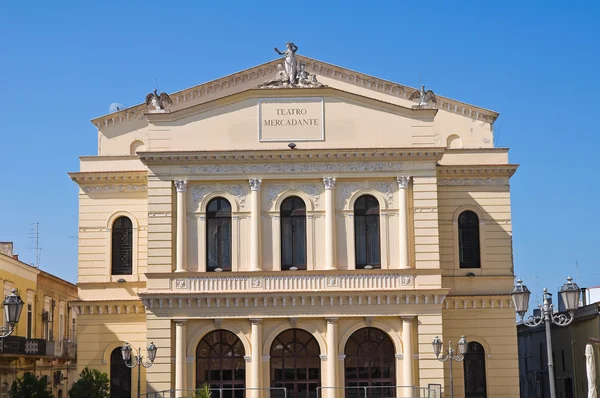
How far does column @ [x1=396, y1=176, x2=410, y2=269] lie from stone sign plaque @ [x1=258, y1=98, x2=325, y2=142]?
3498 millimetres

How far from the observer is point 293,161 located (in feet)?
121

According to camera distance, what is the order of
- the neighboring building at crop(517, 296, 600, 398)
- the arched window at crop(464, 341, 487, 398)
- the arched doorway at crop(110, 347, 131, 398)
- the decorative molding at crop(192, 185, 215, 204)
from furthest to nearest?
1. the neighboring building at crop(517, 296, 600, 398)
2. the arched window at crop(464, 341, 487, 398)
3. the arched doorway at crop(110, 347, 131, 398)
4. the decorative molding at crop(192, 185, 215, 204)

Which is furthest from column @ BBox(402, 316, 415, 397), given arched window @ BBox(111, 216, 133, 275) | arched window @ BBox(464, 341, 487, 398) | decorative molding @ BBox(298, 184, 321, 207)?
arched window @ BBox(111, 216, 133, 275)

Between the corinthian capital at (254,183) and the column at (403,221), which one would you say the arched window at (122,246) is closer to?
the corinthian capital at (254,183)

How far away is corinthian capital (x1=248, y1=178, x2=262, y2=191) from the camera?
36.8 m

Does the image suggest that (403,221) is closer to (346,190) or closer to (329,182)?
(346,190)

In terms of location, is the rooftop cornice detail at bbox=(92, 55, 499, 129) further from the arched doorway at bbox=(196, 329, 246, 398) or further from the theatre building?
the arched doorway at bbox=(196, 329, 246, 398)

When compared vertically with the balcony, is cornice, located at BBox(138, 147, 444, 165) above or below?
above

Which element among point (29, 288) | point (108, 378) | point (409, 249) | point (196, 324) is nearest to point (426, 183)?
point (409, 249)

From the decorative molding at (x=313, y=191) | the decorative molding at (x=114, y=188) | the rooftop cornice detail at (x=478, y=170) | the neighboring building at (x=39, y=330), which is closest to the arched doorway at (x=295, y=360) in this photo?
the decorative molding at (x=313, y=191)

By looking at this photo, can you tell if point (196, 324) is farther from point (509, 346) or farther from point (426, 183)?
point (509, 346)

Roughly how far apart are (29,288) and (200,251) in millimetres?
11965

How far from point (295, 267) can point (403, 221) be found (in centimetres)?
436

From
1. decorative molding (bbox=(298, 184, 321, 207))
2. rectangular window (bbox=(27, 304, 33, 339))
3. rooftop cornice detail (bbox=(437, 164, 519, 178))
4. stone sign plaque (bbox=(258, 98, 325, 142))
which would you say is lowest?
rectangular window (bbox=(27, 304, 33, 339))
